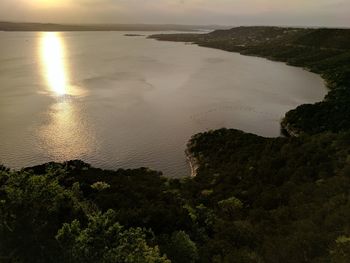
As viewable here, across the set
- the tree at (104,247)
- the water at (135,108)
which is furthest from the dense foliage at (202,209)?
the water at (135,108)

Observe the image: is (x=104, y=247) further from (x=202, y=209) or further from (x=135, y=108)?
(x=135, y=108)

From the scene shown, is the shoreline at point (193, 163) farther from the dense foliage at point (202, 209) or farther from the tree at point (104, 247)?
the tree at point (104, 247)

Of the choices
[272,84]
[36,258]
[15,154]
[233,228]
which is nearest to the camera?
[36,258]

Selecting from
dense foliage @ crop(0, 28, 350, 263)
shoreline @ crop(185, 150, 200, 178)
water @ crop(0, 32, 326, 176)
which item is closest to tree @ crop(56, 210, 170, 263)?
dense foliage @ crop(0, 28, 350, 263)

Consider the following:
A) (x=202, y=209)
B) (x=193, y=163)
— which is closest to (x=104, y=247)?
(x=202, y=209)

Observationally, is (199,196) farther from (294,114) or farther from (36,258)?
(294,114)

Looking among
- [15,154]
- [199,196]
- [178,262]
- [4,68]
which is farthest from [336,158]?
[4,68]
